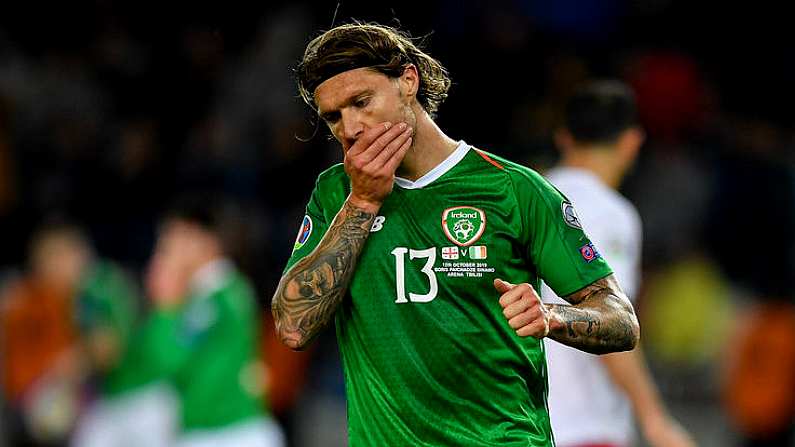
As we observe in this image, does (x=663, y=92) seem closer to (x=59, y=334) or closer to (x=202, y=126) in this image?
(x=202, y=126)

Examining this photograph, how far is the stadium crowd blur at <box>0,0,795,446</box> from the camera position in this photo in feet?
37.1

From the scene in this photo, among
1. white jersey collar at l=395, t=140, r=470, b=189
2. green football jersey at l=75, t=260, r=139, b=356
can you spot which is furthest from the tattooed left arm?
green football jersey at l=75, t=260, r=139, b=356

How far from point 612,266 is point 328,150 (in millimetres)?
7030

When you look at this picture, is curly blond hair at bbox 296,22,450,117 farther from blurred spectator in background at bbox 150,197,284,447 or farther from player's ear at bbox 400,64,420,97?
blurred spectator in background at bbox 150,197,284,447

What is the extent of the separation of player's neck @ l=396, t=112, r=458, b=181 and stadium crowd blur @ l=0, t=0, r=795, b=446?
22.0 feet

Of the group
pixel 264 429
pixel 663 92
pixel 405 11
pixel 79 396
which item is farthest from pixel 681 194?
pixel 79 396

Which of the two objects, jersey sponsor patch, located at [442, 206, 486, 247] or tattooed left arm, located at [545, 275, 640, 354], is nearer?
tattooed left arm, located at [545, 275, 640, 354]

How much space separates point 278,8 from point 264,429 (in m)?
5.32

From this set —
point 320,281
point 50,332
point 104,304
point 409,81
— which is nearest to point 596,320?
point 320,281

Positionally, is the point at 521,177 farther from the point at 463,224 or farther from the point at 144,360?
the point at 144,360

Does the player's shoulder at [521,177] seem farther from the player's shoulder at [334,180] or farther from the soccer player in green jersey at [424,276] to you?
the player's shoulder at [334,180]

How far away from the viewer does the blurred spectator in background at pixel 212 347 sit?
9.45m

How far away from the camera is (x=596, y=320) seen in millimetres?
3830

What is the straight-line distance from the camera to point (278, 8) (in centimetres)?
1365
